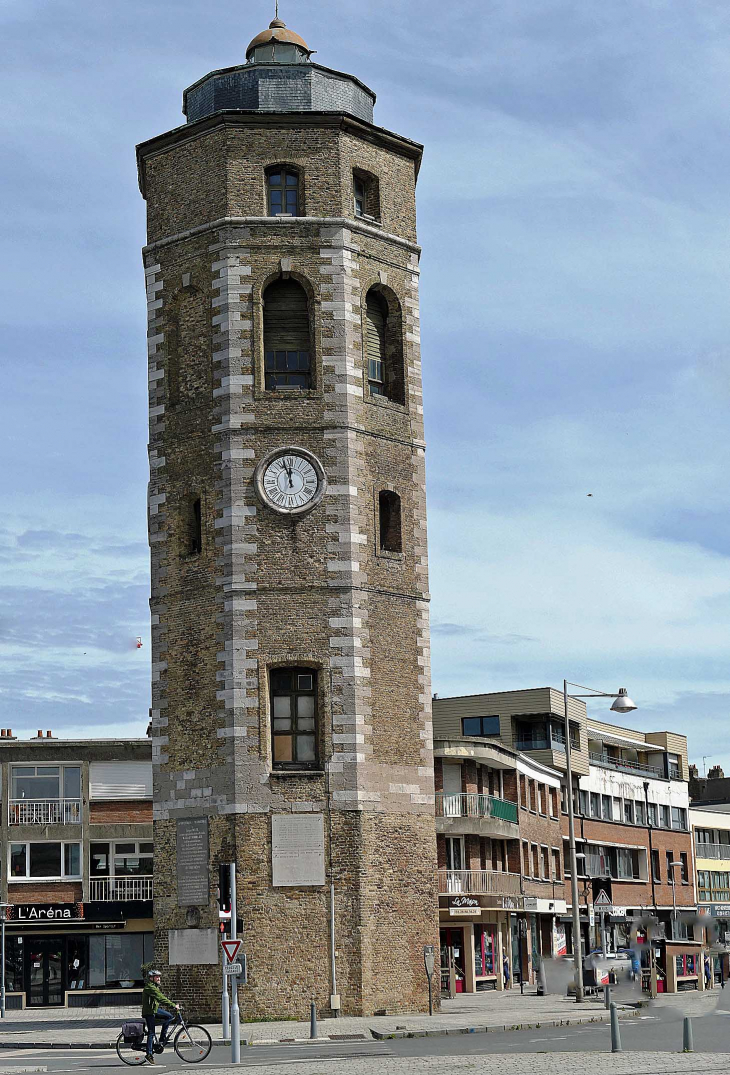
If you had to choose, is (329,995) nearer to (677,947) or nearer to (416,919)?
(416,919)

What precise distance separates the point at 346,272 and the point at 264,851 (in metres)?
15.5

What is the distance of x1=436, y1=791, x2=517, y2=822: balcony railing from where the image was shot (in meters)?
57.2

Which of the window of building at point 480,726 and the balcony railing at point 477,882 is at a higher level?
the window of building at point 480,726

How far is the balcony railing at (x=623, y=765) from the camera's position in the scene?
83.6m

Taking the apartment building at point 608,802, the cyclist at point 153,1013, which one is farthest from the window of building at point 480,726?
the cyclist at point 153,1013

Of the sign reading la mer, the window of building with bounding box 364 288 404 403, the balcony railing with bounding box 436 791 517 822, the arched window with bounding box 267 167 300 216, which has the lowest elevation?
the sign reading la mer

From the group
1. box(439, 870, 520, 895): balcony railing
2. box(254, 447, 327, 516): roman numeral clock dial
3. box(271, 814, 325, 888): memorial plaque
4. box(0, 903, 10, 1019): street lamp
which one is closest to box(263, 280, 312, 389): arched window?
box(254, 447, 327, 516): roman numeral clock dial

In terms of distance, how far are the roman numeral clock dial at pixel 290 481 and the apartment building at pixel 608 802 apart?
27590mm

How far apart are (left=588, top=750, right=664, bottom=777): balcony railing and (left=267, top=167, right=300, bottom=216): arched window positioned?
150ft

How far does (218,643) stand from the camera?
40312 mm

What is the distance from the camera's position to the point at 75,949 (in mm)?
60531

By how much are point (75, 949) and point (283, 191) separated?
3184 cm

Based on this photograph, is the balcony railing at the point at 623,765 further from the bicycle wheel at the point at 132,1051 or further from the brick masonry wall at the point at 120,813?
the bicycle wheel at the point at 132,1051

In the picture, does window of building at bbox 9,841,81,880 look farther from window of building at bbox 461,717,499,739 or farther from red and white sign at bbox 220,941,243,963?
red and white sign at bbox 220,941,243,963
